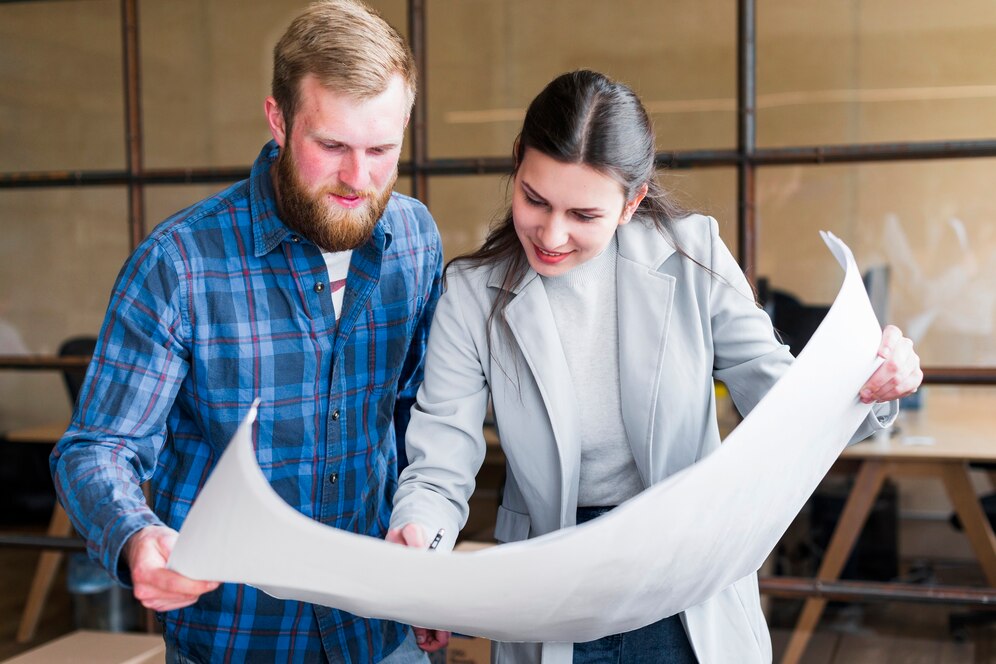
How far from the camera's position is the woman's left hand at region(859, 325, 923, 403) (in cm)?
109

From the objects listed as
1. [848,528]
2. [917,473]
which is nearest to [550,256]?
[848,528]

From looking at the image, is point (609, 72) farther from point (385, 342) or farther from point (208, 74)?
point (385, 342)

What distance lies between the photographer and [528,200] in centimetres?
112

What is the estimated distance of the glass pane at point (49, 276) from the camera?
2902 mm

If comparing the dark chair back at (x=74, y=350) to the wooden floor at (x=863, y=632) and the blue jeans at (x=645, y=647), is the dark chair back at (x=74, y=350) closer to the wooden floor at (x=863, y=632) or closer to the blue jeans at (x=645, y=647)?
the wooden floor at (x=863, y=632)

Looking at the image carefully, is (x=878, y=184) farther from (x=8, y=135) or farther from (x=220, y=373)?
(x=8, y=135)

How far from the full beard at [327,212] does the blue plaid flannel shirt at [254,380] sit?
2.0 inches

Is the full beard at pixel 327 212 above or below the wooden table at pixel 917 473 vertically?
above

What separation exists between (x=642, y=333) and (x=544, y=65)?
3362 millimetres

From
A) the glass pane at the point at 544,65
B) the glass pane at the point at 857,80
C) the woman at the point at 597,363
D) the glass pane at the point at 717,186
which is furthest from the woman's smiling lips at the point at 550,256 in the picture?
the glass pane at the point at 544,65

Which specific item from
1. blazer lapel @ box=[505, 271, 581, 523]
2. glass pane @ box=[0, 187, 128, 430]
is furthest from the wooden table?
glass pane @ box=[0, 187, 128, 430]

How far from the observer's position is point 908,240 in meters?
3.29

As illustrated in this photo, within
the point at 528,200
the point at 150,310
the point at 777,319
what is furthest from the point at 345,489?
Result: the point at 777,319

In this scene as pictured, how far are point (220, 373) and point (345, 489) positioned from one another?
23cm
